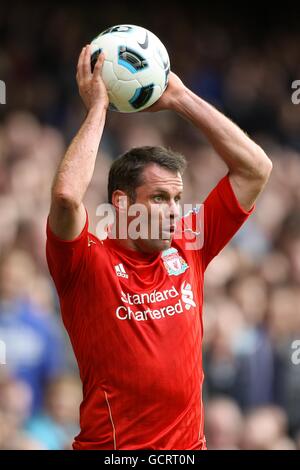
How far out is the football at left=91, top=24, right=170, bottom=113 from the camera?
14.9 ft

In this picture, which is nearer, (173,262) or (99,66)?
(99,66)

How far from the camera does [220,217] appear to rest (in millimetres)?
4793

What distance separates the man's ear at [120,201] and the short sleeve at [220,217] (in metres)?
0.42

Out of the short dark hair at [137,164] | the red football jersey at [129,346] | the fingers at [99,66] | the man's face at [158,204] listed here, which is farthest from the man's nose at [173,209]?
the fingers at [99,66]

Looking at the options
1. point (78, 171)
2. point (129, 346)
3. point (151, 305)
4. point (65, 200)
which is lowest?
point (129, 346)

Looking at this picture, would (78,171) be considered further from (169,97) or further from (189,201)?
(189,201)

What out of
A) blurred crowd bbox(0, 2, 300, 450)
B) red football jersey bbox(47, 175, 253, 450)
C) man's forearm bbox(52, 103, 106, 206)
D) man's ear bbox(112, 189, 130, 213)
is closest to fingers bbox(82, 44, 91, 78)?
man's forearm bbox(52, 103, 106, 206)

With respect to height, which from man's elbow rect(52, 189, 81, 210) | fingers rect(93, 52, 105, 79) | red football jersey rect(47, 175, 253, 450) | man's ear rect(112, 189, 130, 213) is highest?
fingers rect(93, 52, 105, 79)

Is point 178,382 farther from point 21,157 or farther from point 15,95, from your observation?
point 15,95

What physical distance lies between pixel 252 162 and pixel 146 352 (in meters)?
1.10

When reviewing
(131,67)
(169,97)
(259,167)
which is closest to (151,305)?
(259,167)

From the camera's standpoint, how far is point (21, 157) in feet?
29.5

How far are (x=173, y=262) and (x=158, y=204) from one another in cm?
31

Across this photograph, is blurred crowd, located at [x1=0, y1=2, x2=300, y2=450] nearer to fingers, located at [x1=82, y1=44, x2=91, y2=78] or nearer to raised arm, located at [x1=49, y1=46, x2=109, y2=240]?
raised arm, located at [x1=49, y1=46, x2=109, y2=240]
